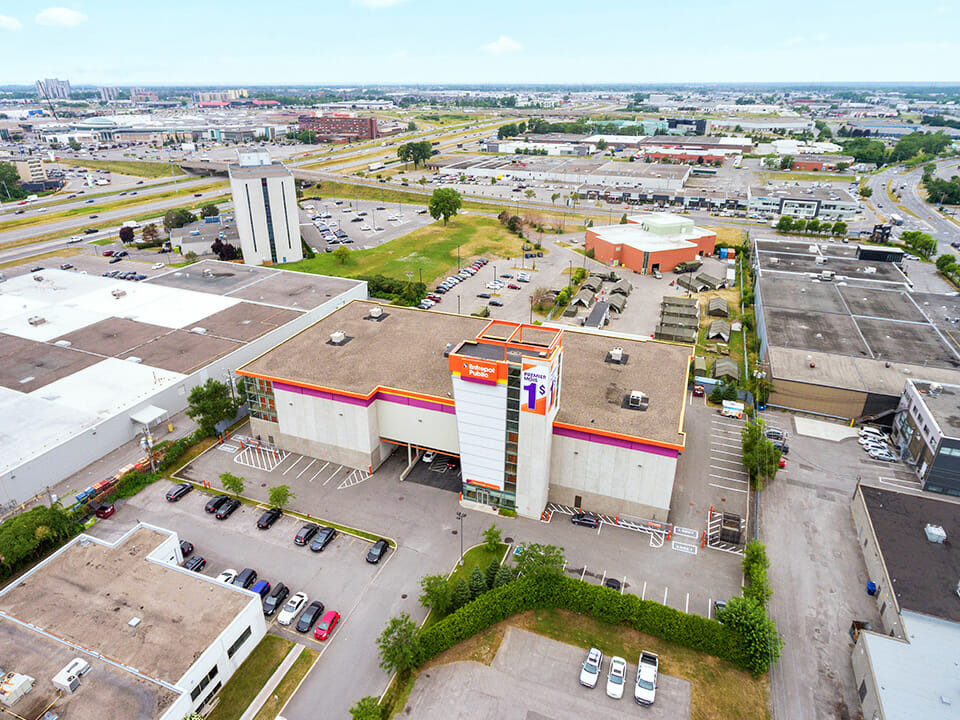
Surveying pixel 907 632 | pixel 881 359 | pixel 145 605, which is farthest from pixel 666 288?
pixel 145 605

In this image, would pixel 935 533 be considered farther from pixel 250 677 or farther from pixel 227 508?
A: pixel 227 508

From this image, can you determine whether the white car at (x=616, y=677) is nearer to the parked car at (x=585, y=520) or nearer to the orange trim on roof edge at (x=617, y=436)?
the parked car at (x=585, y=520)

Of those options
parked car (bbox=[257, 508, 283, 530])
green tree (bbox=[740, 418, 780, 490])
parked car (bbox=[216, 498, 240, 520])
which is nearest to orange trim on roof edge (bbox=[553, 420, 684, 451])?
green tree (bbox=[740, 418, 780, 490])

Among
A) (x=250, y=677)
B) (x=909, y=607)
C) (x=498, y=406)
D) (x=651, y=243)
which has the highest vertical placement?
(x=498, y=406)

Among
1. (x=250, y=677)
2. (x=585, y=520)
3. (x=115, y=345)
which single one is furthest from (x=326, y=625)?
(x=115, y=345)

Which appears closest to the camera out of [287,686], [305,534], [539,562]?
[287,686]

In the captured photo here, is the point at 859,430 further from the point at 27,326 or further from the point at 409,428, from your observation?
the point at 27,326
